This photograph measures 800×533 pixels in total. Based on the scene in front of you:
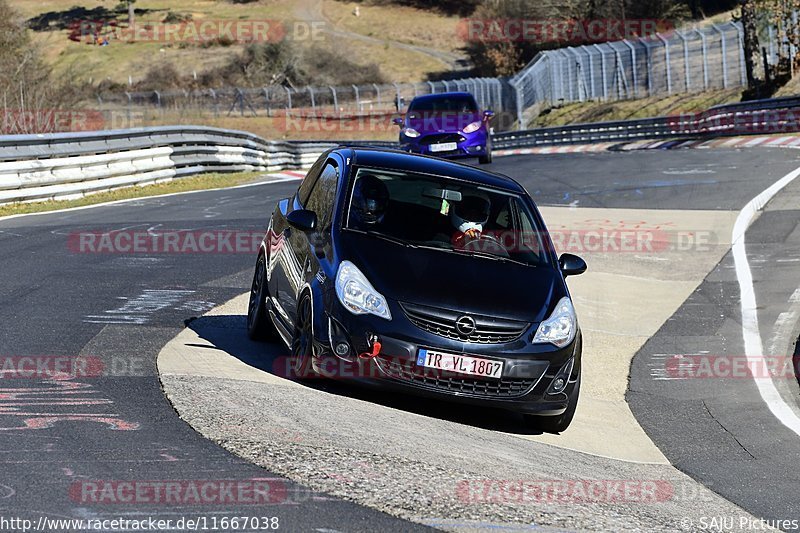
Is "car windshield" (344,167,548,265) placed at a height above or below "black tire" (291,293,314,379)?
above

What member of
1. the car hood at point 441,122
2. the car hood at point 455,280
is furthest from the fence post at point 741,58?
the car hood at point 455,280

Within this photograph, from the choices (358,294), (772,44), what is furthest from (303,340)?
(772,44)

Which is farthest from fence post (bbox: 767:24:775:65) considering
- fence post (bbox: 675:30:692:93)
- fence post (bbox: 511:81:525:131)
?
fence post (bbox: 511:81:525:131)

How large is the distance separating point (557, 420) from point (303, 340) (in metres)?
1.73

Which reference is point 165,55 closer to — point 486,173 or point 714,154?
point 714,154

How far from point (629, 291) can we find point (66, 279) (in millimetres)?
6113

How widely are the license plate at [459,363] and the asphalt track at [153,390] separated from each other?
132 centimetres

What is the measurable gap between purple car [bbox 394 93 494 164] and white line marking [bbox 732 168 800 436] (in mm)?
7841

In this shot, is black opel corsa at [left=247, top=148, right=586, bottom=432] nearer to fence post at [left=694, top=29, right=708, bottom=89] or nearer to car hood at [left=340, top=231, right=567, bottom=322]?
car hood at [left=340, top=231, right=567, bottom=322]

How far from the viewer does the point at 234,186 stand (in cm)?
2578

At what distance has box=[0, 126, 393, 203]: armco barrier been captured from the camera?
19.0 meters

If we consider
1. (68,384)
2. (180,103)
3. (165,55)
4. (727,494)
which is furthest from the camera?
(165,55)

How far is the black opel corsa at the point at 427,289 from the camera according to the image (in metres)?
7.29

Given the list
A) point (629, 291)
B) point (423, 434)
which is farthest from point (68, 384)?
point (629, 291)
